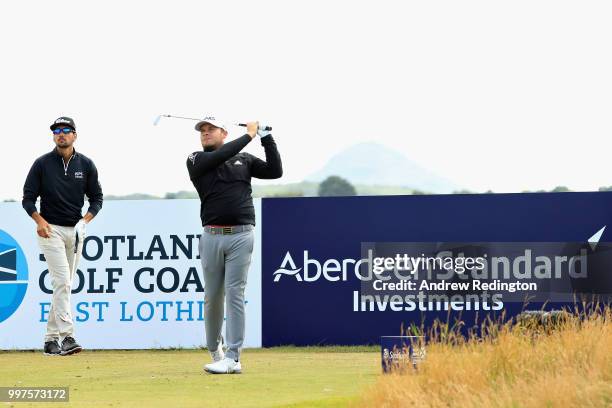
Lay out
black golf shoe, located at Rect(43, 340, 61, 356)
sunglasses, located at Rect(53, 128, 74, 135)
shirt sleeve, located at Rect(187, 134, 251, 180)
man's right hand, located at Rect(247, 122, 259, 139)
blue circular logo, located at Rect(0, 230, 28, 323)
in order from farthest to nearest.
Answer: blue circular logo, located at Rect(0, 230, 28, 323) < black golf shoe, located at Rect(43, 340, 61, 356) < sunglasses, located at Rect(53, 128, 74, 135) < man's right hand, located at Rect(247, 122, 259, 139) < shirt sleeve, located at Rect(187, 134, 251, 180)

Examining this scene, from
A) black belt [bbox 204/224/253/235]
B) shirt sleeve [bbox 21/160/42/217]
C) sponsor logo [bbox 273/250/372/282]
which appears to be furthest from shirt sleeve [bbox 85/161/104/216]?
black belt [bbox 204/224/253/235]

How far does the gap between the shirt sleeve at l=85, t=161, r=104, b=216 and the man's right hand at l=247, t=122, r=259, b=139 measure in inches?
103

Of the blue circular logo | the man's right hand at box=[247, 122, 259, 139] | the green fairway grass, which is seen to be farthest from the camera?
the blue circular logo

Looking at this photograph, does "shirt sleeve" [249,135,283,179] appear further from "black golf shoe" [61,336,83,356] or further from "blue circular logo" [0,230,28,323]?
"blue circular logo" [0,230,28,323]

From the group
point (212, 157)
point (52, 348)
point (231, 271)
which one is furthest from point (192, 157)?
point (52, 348)

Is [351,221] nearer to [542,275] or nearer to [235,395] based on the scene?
[542,275]

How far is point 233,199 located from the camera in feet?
28.7

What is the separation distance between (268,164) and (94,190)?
2604mm

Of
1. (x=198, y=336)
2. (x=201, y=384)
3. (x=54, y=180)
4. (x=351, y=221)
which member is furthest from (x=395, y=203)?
(x=201, y=384)

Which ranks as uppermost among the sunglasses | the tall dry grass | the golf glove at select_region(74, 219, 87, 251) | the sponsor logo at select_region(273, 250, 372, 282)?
the sunglasses

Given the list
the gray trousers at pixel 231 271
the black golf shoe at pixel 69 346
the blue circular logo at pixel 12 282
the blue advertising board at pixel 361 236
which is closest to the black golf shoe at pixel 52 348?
the black golf shoe at pixel 69 346

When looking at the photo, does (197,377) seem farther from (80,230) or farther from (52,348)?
(52,348)

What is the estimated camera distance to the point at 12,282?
40.9 ft

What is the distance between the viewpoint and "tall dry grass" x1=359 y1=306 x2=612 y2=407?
5949 millimetres
